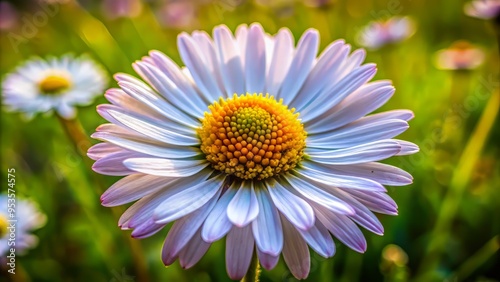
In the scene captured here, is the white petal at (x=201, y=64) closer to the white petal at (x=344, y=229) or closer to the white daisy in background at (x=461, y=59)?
the white petal at (x=344, y=229)

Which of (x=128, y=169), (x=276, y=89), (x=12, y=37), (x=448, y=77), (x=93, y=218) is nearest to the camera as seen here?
(x=128, y=169)

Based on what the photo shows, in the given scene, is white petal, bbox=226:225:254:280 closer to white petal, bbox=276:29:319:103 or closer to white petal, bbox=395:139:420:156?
white petal, bbox=395:139:420:156

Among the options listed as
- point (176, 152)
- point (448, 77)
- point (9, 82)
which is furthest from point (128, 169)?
point (448, 77)

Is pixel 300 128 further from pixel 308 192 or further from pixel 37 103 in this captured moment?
pixel 37 103

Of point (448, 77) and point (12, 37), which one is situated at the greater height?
point (12, 37)

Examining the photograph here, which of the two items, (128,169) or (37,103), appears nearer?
(128,169)

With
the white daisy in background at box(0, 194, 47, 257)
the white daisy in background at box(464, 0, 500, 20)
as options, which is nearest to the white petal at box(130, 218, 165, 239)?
the white daisy in background at box(0, 194, 47, 257)

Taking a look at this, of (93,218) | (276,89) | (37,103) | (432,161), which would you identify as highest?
(37,103)
